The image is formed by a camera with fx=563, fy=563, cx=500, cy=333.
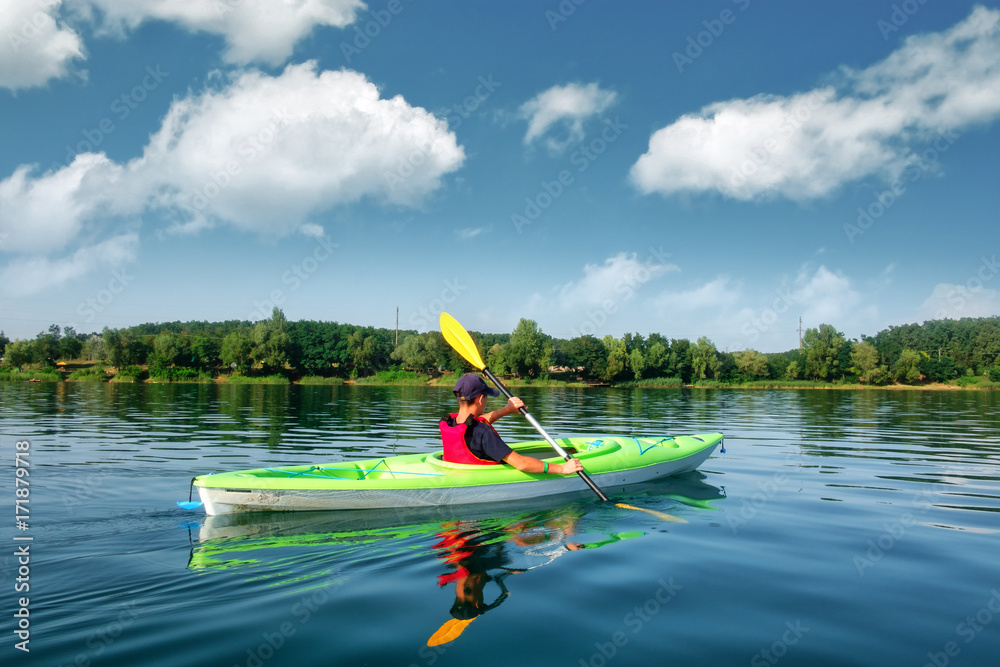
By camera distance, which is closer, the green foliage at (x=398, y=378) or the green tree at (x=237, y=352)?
the green foliage at (x=398, y=378)

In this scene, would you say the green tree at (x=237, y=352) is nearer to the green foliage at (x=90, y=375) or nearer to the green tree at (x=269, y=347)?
the green tree at (x=269, y=347)

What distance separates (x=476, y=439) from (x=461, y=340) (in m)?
2.37

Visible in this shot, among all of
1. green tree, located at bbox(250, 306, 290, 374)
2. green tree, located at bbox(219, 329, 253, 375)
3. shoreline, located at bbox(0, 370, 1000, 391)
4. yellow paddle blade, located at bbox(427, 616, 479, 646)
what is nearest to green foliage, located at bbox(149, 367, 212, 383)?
shoreline, located at bbox(0, 370, 1000, 391)

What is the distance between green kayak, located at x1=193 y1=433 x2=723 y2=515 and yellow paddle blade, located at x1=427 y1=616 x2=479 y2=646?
9.09ft

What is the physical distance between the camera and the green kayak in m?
5.77

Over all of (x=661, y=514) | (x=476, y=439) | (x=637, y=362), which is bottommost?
(x=661, y=514)

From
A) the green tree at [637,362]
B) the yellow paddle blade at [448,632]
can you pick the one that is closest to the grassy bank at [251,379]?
the green tree at [637,362]

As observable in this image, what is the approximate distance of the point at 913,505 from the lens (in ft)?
22.8

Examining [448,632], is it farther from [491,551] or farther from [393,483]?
[393,483]

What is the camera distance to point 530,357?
6344 cm

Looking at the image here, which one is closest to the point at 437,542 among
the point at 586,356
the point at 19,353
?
the point at 586,356

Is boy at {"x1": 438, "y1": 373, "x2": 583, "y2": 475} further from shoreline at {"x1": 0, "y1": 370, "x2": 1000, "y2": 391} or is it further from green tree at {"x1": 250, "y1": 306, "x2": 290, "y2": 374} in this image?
green tree at {"x1": 250, "y1": 306, "x2": 290, "y2": 374}

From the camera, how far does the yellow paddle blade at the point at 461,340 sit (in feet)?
27.7

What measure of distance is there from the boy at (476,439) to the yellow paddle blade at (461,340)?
65.8 inches
